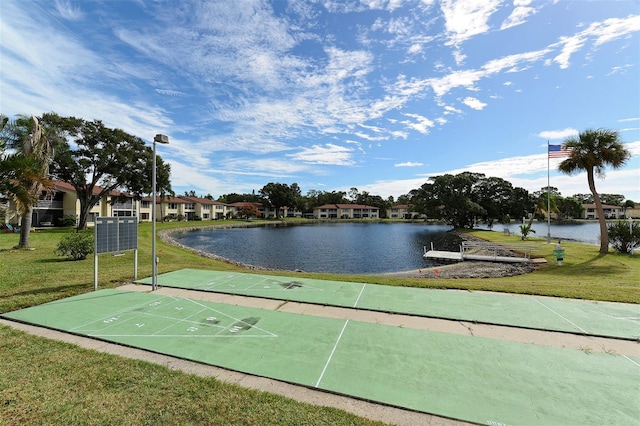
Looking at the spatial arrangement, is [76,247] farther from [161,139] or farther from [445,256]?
[445,256]

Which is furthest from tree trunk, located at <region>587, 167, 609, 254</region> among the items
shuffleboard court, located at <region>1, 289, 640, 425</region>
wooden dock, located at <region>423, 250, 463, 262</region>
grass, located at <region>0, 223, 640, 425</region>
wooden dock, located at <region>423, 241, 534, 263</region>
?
grass, located at <region>0, 223, 640, 425</region>

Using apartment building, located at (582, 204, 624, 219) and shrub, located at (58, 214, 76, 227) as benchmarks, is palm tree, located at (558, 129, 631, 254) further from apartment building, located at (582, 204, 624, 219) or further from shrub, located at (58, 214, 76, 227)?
apartment building, located at (582, 204, 624, 219)

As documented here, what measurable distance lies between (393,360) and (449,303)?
4.03 metres

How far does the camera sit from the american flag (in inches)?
Answer: 786

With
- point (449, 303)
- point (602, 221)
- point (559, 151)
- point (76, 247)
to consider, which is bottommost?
point (449, 303)

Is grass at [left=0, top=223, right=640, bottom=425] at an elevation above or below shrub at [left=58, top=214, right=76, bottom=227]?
below

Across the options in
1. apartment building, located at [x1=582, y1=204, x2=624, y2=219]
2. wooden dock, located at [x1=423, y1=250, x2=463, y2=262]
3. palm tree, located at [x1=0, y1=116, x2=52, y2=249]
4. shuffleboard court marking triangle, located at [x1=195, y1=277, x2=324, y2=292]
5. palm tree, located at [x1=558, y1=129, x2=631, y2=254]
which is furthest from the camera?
apartment building, located at [x1=582, y1=204, x2=624, y2=219]

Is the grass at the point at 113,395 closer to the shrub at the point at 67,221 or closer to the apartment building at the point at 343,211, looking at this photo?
the shrub at the point at 67,221

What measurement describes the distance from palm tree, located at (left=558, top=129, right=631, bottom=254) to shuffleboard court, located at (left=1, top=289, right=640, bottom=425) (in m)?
19.4

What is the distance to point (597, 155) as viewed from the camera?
18938 millimetres

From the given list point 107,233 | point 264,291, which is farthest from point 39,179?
point 264,291

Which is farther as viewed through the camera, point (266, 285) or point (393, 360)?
→ point (266, 285)

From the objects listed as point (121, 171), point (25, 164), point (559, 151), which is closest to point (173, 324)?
point (25, 164)

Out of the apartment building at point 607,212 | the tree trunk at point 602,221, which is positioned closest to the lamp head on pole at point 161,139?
the tree trunk at point 602,221
